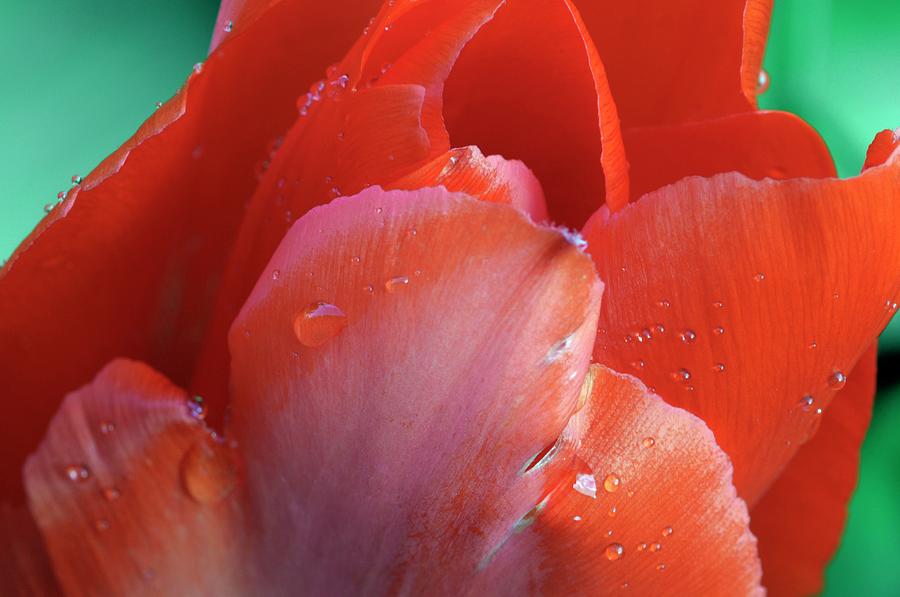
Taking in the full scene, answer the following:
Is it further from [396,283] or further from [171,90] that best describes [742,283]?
[171,90]

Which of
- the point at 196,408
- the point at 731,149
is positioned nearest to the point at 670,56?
the point at 731,149

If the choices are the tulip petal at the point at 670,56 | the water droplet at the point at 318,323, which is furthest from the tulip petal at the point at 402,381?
the tulip petal at the point at 670,56

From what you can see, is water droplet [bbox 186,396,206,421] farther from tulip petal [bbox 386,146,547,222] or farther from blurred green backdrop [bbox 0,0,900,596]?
blurred green backdrop [bbox 0,0,900,596]

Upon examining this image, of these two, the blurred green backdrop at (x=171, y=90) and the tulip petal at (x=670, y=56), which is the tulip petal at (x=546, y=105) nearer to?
the tulip petal at (x=670, y=56)

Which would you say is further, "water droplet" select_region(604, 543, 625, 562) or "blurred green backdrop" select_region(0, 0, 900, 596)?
"blurred green backdrop" select_region(0, 0, 900, 596)

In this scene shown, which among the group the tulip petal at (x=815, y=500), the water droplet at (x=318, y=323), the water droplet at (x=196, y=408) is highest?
the water droplet at (x=318, y=323)

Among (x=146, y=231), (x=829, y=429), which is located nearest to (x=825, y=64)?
(x=829, y=429)

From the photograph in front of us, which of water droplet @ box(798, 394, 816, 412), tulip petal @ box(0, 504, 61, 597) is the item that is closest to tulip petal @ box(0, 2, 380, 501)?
tulip petal @ box(0, 504, 61, 597)
